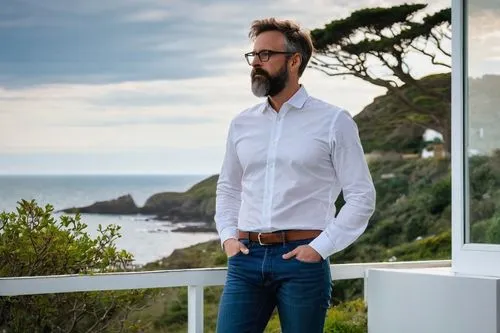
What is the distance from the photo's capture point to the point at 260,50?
124 inches

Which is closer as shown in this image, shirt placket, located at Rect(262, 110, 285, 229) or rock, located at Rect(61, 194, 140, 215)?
shirt placket, located at Rect(262, 110, 285, 229)

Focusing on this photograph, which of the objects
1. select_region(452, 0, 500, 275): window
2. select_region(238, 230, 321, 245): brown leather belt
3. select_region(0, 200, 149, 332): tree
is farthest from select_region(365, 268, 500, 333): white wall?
select_region(0, 200, 149, 332): tree

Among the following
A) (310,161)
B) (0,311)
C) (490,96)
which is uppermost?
(490,96)

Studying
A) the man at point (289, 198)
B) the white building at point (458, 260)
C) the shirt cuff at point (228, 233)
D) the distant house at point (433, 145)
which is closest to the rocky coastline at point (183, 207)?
the distant house at point (433, 145)

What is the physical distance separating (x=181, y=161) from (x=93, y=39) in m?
1.20

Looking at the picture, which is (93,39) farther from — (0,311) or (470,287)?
(470,287)

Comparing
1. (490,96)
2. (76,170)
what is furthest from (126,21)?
(490,96)

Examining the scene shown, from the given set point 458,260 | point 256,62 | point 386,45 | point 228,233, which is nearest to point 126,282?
point 228,233

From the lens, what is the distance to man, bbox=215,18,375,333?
9.98 ft

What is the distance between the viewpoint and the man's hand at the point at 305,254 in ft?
9.89

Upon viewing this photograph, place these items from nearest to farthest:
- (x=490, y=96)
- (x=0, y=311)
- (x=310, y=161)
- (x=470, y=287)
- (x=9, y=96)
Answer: (x=310, y=161), (x=470, y=287), (x=490, y=96), (x=0, y=311), (x=9, y=96)

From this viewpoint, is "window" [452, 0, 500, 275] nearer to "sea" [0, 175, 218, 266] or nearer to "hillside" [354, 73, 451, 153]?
"sea" [0, 175, 218, 266]

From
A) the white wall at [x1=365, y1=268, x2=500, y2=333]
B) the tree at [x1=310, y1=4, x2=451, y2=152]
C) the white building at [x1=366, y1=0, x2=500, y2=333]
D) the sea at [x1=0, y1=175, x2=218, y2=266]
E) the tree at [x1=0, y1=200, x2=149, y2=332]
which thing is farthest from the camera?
the tree at [x1=310, y1=4, x2=451, y2=152]

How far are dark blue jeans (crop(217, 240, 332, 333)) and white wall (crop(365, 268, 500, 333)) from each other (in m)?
0.52
